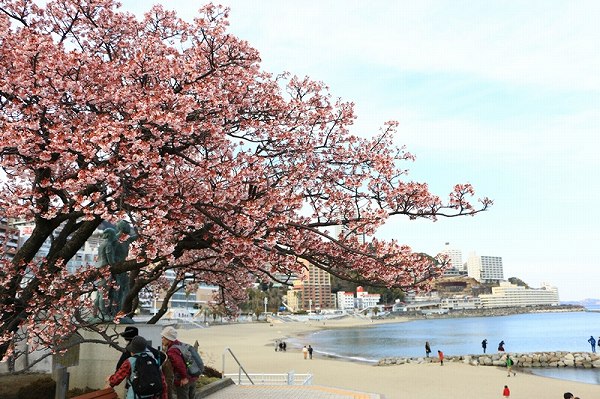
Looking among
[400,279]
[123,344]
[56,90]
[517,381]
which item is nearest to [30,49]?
[56,90]

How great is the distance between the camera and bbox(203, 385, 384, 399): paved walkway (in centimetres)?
1172

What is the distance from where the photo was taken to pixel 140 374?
5234mm

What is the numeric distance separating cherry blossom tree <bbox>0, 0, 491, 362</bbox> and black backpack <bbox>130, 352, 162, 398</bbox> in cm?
194

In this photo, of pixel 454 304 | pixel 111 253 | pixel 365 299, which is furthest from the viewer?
pixel 454 304

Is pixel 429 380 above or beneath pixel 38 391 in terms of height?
beneath

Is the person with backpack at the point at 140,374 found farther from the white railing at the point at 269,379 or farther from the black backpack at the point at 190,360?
the white railing at the point at 269,379

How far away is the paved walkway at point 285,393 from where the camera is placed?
11.7 meters

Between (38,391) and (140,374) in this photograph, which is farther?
(38,391)

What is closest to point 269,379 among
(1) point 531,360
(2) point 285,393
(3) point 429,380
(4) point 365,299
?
(2) point 285,393

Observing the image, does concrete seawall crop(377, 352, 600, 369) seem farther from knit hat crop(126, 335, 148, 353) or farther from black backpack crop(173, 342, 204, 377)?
knit hat crop(126, 335, 148, 353)

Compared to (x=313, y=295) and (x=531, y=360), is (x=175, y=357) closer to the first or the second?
(x=531, y=360)

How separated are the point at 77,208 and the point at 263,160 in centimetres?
373

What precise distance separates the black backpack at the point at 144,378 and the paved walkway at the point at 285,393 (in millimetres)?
7101

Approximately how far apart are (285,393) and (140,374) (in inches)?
322
